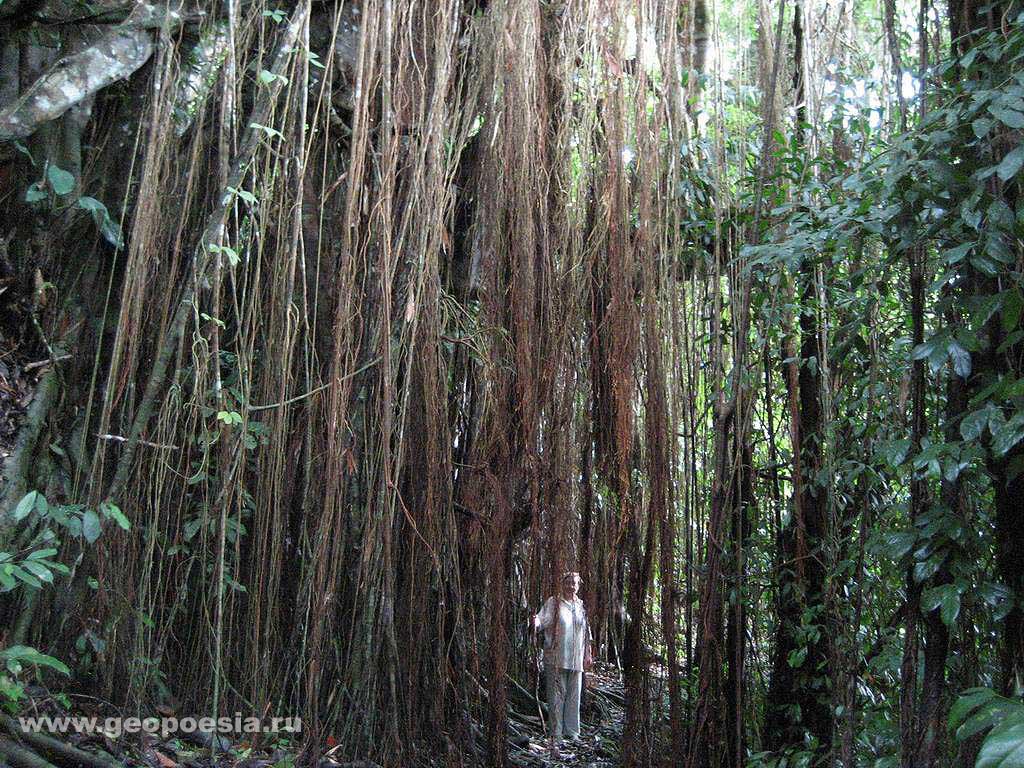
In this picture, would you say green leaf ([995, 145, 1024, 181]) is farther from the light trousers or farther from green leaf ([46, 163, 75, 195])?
the light trousers

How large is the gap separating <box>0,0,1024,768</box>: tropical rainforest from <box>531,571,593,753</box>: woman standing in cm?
12

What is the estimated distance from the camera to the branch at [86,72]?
8.46 feet

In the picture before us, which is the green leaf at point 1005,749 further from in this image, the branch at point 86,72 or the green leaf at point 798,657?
the branch at point 86,72

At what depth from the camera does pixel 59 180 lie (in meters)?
2.71

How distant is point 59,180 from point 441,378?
4.55ft

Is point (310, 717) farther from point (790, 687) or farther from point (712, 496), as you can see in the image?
point (790, 687)

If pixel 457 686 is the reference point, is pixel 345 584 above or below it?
above

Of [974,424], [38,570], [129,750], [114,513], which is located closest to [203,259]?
[114,513]

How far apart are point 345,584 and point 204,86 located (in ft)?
5.75

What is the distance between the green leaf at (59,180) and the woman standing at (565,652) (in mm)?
A: 2117

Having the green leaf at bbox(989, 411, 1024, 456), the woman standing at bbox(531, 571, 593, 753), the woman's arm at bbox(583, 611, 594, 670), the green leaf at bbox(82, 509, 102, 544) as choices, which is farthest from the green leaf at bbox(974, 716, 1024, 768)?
the woman's arm at bbox(583, 611, 594, 670)

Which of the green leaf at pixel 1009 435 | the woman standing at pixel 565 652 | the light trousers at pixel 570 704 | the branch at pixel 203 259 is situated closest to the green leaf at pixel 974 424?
the green leaf at pixel 1009 435

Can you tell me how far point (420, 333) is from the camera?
304cm

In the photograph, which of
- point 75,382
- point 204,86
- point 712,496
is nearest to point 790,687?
point 712,496
